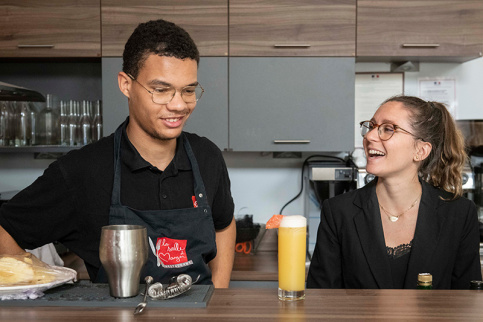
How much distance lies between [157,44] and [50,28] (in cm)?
146

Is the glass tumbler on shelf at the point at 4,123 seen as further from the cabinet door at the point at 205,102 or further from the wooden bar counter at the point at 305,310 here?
the wooden bar counter at the point at 305,310

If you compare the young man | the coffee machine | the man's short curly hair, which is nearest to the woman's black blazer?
the young man

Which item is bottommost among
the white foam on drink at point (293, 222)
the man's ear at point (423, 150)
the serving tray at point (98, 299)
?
the serving tray at point (98, 299)

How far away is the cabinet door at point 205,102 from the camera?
8.55 ft

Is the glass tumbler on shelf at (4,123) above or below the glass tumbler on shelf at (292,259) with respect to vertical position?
above

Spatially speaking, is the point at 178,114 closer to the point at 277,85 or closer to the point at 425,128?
the point at 425,128

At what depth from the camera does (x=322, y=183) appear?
107 inches

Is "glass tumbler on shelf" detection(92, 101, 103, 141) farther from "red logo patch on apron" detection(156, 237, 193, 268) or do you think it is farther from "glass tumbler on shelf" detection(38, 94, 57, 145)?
"red logo patch on apron" detection(156, 237, 193, 268)

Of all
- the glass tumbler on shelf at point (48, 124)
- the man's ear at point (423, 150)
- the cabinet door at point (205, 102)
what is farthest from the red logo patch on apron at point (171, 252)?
the glass tumbler on shelf at point (48, 124)

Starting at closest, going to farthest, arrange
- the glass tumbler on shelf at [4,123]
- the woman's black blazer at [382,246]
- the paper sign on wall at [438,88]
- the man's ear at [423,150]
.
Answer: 1. the woman's black blazer at [382,246]
2. the man's ear at [423,150]
3. the glass tumbler on shelf at [4,123]
4. the paper sign on wall at [438,88]

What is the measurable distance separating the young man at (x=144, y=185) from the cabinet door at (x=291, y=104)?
1.14 metres

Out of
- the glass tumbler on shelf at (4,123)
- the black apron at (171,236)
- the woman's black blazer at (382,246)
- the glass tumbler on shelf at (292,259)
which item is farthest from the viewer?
the glass tumbler on shelf at (4,123)

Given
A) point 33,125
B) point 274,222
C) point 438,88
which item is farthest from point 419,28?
point 33,125

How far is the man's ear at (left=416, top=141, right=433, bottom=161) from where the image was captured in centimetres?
178
